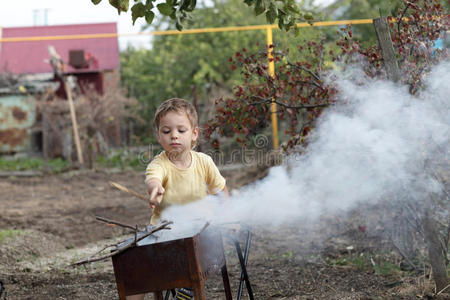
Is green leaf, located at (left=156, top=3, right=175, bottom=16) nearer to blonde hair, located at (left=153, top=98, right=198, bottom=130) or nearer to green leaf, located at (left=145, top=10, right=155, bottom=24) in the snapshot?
green leaf, located at (left=145, top=10, right=155, bottom=24)

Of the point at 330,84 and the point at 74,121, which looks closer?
the point at 330,84

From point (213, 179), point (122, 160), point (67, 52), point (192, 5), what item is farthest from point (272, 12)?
point (67, 52)

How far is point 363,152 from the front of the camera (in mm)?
3672

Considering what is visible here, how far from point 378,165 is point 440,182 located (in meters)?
0.43

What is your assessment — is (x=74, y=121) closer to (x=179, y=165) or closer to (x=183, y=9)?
(x=183, y=9)

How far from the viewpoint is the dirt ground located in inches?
150

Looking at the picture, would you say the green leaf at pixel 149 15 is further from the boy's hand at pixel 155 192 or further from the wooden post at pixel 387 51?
the wooden post at pixel 387 51

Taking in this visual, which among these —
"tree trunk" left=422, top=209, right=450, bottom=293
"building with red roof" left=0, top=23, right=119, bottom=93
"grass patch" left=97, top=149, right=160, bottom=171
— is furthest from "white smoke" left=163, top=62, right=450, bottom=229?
"building with red roof" left=0, top=23, right=119, bottom=93

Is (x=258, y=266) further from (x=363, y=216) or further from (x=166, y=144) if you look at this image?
(x=166, y=144)

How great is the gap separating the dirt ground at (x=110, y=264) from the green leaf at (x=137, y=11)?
157cm

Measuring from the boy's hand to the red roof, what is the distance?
1262cm

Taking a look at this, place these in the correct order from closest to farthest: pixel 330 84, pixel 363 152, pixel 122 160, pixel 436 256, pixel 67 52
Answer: pixel 436 256 < pixel 363 152 < pixel 330 84 < pixel 122 160 < pixel 67 52

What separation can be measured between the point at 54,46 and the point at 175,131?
15303mm

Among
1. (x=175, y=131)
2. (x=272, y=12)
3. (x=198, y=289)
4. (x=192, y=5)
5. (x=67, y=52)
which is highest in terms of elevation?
(x=67, y=52)
